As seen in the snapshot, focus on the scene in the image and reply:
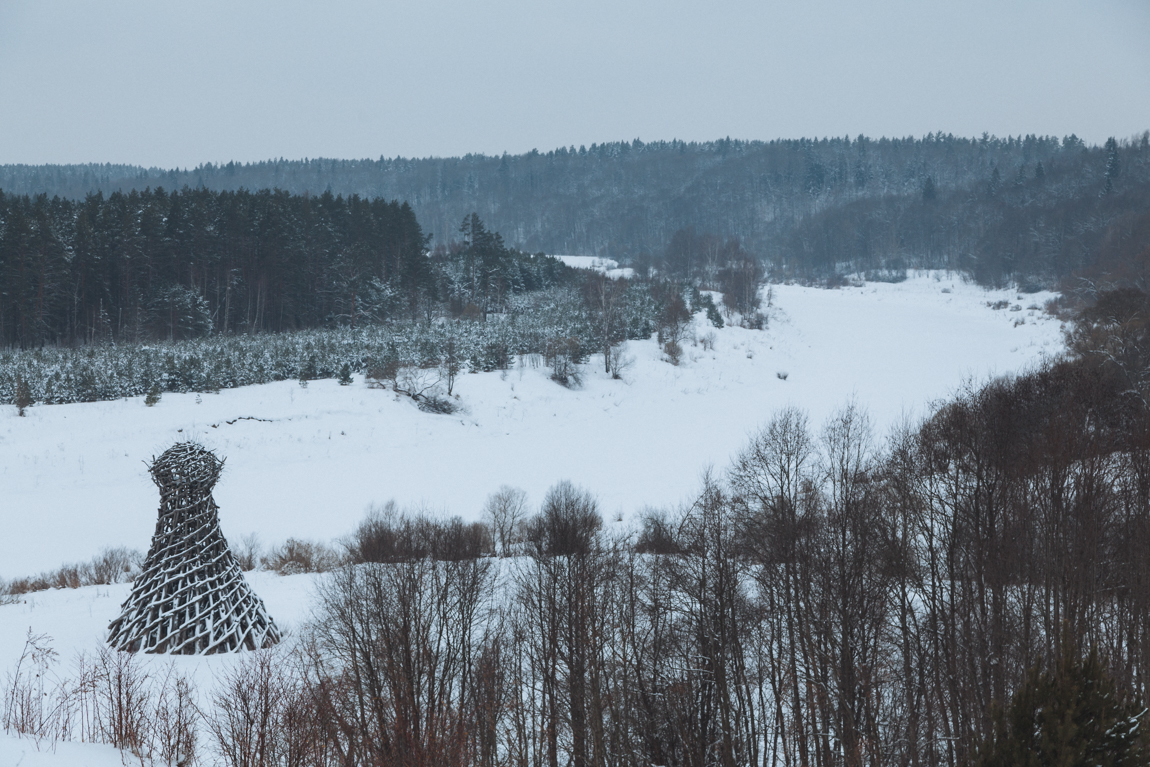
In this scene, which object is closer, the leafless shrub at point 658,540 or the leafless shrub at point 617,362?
the leafless shrub at point 658,540

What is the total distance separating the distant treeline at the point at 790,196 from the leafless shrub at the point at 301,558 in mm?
77127

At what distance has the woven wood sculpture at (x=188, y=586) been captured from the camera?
41.0ft

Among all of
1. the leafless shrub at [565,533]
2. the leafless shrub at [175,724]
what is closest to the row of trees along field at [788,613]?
the leafless shrub at [565,533]

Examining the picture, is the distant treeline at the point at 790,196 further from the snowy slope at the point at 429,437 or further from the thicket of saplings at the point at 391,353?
the snowy slope at the point at 429,437

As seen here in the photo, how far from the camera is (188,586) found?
1272 centimetres

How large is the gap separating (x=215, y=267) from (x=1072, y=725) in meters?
67.2

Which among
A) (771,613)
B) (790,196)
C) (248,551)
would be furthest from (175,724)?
(790,196)

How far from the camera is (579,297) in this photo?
7325 cm

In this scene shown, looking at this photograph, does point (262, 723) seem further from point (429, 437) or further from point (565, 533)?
point (429, 437)

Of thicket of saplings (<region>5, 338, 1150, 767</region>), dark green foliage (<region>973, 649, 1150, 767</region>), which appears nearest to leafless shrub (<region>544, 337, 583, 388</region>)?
thicket of saplings (<region>5, 338, 1150, 767</region>)

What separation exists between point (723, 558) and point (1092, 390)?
1583 cm

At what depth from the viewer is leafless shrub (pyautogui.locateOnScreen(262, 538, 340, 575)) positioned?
21922 mm

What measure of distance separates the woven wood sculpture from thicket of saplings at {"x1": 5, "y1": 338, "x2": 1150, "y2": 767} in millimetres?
917

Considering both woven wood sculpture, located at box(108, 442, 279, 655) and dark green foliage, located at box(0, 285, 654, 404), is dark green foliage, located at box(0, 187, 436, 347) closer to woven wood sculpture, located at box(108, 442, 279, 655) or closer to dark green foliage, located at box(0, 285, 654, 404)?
dark green foliage, located at box(0, 285, 654, 404)
